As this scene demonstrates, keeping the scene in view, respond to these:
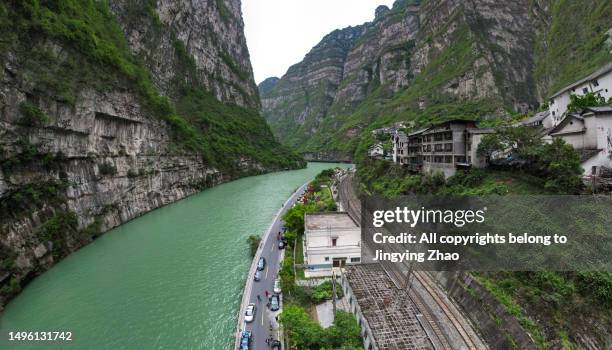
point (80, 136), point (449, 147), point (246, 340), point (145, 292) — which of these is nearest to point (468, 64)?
point (449, 147)

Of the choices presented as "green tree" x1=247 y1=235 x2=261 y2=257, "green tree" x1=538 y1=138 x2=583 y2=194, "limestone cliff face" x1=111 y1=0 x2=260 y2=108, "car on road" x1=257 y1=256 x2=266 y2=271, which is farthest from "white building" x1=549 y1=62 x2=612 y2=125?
"limestone cliff face" x1=111 y1=0 x2=260 y2=108

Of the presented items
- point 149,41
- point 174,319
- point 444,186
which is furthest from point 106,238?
point 149,41

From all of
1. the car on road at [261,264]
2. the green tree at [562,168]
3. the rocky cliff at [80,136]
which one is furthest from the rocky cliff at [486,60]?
the rocky cliff at [80,136]

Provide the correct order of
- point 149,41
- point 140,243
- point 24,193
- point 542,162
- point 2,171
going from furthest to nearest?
point 149,41, point 140,243, point 24,193, point 2,171, point 542,162

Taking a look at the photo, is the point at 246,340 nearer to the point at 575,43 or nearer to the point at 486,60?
the point at 575,43

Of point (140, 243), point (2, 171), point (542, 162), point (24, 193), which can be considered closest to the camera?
point (542, 162)

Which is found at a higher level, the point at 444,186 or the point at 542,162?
the point at 542,162

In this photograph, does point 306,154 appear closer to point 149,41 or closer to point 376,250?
point 149,41

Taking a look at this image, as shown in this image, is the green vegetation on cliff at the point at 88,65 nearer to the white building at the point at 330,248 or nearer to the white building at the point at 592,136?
the white building at the point at 330,248
